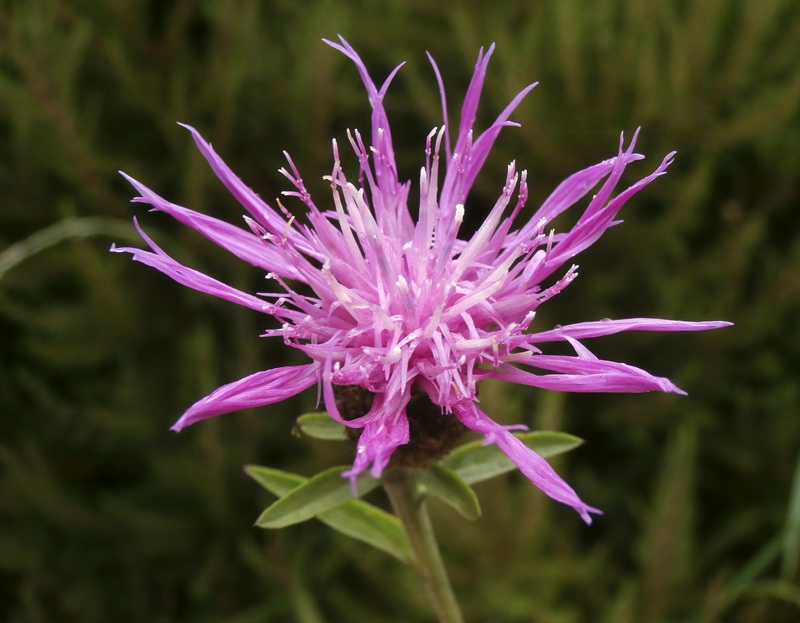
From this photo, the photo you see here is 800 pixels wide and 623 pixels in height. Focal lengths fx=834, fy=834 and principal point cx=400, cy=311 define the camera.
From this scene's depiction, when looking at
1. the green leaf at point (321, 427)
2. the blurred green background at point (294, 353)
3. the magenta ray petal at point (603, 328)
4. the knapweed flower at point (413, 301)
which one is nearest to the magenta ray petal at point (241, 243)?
the knapweed flower at point (413, 301)

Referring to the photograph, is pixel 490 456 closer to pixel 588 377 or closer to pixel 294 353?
pixel 588 377

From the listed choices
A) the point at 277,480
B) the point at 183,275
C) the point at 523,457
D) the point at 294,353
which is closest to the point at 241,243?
the point at 183,275

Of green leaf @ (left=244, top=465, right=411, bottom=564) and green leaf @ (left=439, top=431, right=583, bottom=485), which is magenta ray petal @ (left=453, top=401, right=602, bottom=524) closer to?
green leaf @ (left=439, top=431, right=583, bottom=485)

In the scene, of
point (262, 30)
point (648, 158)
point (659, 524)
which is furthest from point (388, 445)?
point (262, 30)

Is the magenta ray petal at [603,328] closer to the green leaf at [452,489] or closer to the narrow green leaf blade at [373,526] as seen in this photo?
the green leaf at [452,489]

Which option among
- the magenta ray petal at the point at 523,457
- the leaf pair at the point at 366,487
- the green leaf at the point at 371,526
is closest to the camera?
the magenta ray petal at the point at 523,457

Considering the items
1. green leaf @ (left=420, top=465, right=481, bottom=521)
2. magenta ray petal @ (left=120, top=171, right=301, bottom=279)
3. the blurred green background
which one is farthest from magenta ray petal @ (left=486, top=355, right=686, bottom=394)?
the blurred green background
